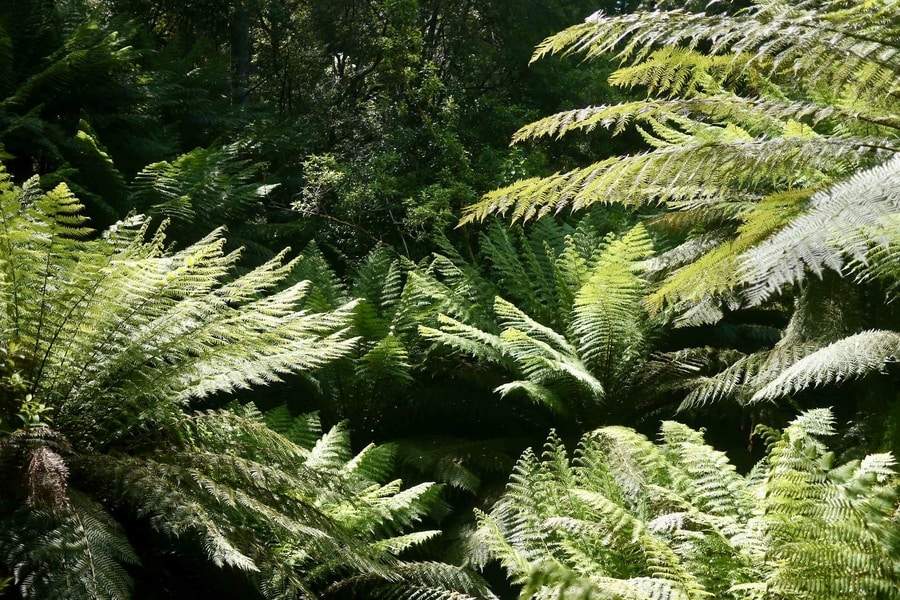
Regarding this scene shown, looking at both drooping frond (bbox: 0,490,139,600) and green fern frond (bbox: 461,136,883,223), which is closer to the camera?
drooping frond (bbox: 0,490,139,600)

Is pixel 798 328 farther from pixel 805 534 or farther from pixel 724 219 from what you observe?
pixel 805 534

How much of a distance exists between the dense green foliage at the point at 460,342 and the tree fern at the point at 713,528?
11 mm

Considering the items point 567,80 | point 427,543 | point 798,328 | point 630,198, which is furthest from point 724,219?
point 567,80

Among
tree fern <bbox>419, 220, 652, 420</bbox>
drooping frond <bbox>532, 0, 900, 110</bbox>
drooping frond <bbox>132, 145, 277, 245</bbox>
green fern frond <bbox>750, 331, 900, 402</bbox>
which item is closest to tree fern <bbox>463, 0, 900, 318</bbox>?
drooping frond <bbox>532, 0, 900, 110</bbox>

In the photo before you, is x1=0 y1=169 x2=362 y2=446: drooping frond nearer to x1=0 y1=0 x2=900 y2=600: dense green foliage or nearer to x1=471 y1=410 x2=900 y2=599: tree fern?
x1=0 y1=0 x2=900 y2=600: dense green foliage

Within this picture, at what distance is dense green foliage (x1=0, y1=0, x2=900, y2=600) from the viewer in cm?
222

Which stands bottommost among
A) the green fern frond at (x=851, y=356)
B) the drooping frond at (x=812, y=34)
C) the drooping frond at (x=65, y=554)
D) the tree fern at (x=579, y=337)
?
the tree fern at (x=579, y=337)

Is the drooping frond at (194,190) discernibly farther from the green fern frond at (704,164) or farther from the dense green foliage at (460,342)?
the green fern frond at (704,164)

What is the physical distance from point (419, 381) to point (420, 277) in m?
0.57

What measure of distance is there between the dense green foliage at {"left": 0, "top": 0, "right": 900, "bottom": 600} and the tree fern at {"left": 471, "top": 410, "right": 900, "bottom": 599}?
11mm

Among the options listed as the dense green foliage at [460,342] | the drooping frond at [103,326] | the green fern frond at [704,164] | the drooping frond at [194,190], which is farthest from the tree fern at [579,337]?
the drooping frond at [194,190]

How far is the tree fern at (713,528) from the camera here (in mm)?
1877

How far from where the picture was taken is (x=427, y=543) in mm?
3617

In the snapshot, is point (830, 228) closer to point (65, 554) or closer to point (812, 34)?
point (812, 34)
